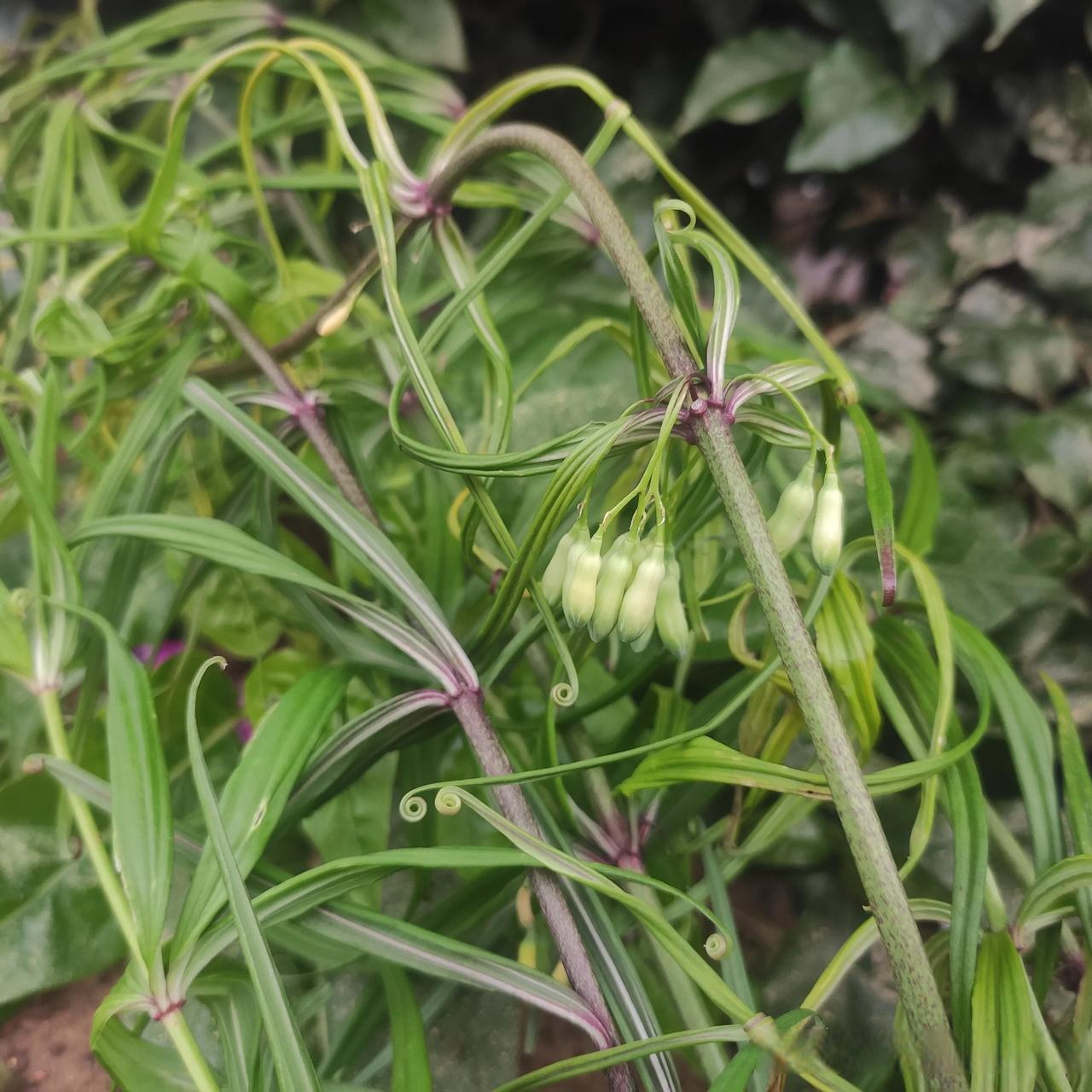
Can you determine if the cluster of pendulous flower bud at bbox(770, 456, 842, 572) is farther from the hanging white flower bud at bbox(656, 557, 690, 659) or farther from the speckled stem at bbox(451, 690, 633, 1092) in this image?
the speckled stem at bbox(451, 690, 633, 1092)

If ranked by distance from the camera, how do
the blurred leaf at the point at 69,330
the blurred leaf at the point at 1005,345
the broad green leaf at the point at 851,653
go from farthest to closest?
the blurred leaf at the point at 1005,345
the blurred leaf at the point at 69,330
the broad green leaf at the point at 851,653

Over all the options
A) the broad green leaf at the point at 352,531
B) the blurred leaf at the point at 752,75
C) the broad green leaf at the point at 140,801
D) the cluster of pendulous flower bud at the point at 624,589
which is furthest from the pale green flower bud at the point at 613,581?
the blurred leaf at the point at 752,75

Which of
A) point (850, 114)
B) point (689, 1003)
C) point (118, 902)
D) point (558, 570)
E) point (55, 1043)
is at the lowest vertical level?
point (55, 1043)

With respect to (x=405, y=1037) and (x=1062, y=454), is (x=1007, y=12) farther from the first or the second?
(x=405, y=1037)

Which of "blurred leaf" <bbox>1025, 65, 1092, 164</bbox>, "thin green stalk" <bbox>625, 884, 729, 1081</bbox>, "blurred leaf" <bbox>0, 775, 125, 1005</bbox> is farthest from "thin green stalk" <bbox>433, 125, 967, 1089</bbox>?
"blurred leaf" <bbox>1025, 65, 1092, 164</bbox>

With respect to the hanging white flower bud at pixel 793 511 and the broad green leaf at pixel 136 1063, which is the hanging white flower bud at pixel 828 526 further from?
the broad green leaf at pixel 136 1063

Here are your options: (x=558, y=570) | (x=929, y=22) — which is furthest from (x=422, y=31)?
(x=558, y=570)
